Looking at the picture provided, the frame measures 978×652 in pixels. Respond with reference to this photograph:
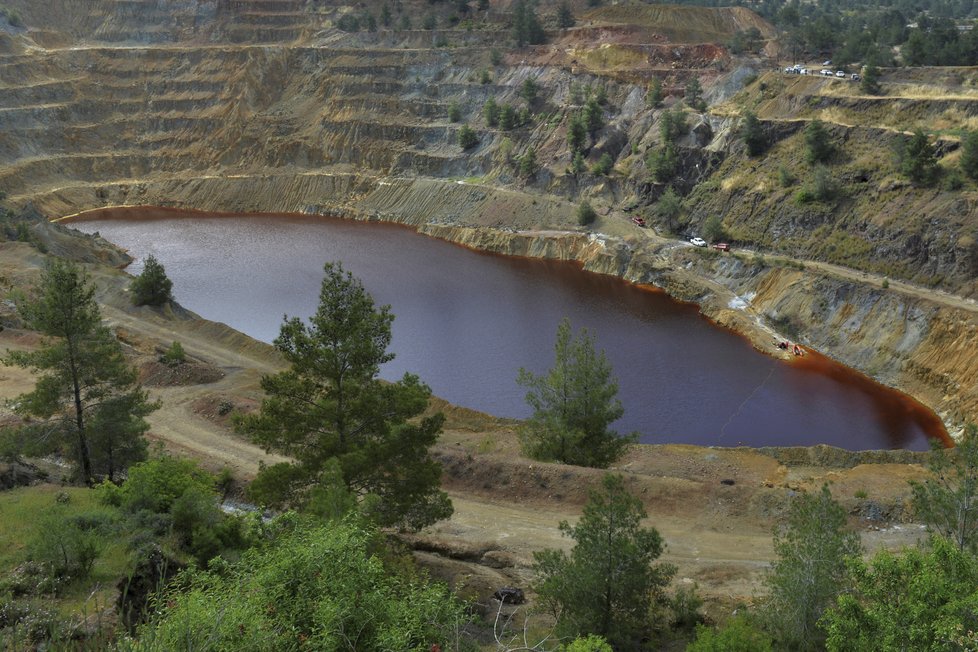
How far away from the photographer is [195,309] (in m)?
68.2

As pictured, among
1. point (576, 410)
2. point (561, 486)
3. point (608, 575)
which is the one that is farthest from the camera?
point (576, 410)

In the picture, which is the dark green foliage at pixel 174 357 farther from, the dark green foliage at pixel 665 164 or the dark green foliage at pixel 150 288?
the dark green foliage at pixel 665 164

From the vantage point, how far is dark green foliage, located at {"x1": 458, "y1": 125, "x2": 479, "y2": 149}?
331 feet

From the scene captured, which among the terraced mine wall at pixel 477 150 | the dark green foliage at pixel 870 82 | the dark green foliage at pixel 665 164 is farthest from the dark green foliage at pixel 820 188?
the dark green foliage at pixel 665 164

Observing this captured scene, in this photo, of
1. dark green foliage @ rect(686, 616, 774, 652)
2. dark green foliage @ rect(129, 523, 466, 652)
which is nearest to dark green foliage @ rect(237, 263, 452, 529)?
dark green foliage @ rect(129, 523, 466, 652)

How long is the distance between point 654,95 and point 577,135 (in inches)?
386

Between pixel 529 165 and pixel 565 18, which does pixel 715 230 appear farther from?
pixel 565 18

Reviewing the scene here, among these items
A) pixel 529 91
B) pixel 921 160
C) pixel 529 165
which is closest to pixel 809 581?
pixel 921 160

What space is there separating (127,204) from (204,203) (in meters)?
10.6

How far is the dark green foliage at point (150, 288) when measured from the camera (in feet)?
196

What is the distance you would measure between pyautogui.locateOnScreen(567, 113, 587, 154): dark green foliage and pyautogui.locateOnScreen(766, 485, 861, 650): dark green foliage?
7516 centimetres

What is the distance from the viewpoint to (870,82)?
7200 centimetres

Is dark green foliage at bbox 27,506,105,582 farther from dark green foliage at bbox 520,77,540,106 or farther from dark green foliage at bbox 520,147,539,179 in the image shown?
dark green foliage at bbox 520,77,540,106

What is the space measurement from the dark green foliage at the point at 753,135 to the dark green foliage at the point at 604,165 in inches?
609
